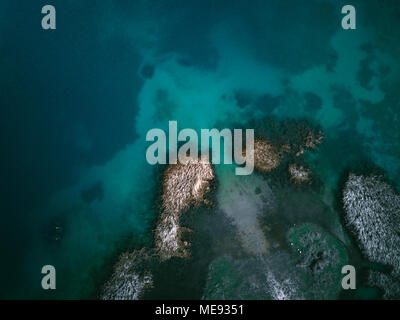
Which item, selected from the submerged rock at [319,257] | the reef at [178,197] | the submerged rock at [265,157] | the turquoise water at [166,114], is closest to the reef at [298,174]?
the turquoise water at [166,114]

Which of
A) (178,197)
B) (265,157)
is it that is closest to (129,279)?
(178,197)

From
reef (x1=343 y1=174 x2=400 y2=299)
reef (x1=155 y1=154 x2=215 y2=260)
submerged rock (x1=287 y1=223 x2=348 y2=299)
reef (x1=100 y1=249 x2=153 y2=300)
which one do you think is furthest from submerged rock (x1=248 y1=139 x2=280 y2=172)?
reef (x1=100 y1=249 x2=153 y2=300)

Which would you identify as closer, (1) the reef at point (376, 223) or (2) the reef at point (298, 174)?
(1) the reef at point (376, 223)

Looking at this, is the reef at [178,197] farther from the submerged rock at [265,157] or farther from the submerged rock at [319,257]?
the submerged rock at [319,257]

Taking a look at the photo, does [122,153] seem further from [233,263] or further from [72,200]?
[233,263]

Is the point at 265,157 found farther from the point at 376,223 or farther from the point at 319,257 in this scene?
the point at 376,223

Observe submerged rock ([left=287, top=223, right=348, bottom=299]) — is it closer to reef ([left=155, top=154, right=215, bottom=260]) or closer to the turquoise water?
the turquoise water

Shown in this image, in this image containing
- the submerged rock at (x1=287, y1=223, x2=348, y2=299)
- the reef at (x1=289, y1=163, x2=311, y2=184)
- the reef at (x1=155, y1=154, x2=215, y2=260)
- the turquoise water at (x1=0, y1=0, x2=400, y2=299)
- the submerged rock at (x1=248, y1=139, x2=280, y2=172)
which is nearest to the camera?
the submerged rock at (x1=287, y1=223, x2=348, y2=299)
